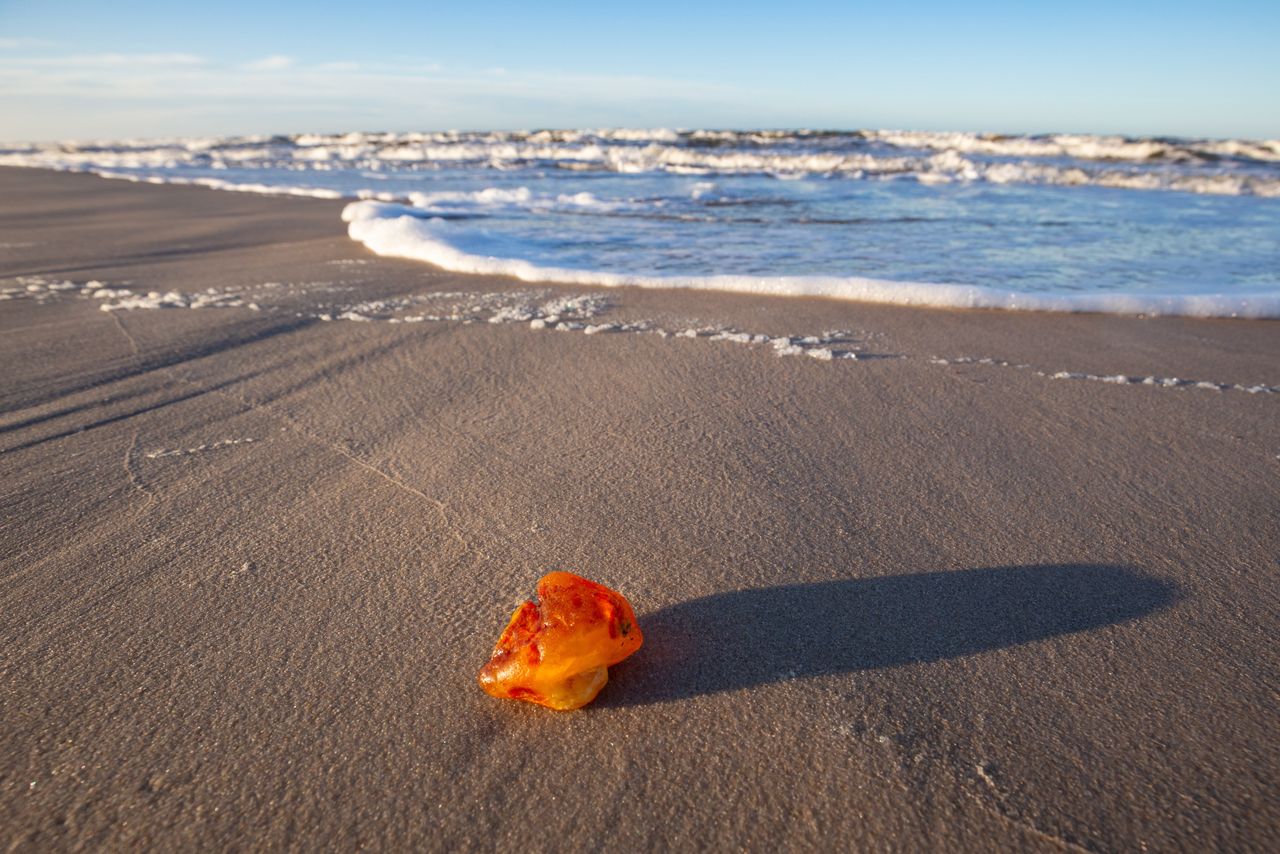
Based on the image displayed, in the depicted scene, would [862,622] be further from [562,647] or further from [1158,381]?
[1158,381]

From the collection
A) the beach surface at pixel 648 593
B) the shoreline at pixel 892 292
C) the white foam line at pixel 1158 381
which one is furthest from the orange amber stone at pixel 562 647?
the shoreline at pixel 892 292

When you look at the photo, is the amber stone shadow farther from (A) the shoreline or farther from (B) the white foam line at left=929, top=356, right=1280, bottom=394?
(A) the shoreline

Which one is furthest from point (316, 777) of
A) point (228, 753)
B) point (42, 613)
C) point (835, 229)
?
point (835, 229)

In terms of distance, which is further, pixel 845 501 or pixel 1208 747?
pixel 845 501

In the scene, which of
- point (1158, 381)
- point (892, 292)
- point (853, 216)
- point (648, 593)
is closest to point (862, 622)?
point (648, 593)

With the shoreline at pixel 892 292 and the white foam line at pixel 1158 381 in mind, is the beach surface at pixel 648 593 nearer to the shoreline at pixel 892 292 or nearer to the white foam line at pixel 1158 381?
the white foam line at pixel 1158 381

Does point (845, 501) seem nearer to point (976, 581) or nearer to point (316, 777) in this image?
point (976, 581)

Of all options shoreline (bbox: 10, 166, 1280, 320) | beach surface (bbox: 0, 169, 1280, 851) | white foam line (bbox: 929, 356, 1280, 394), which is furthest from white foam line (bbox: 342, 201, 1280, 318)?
white foam line (bbox: 929, 356, 1280, 394)
